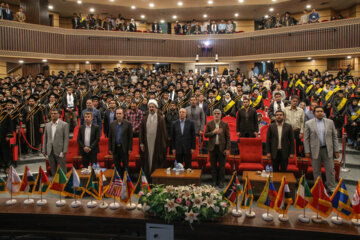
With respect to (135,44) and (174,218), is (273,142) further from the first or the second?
(135,44)

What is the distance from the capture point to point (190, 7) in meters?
18.5

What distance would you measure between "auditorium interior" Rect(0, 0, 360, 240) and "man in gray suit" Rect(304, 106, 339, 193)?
2 cm

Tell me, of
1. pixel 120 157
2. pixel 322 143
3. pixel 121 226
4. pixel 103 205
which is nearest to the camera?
pixel 121 226

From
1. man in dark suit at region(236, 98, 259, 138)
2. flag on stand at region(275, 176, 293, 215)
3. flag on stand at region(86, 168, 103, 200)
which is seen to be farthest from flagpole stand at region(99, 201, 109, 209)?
man in dark suit at region(236, 98, 259, 138)

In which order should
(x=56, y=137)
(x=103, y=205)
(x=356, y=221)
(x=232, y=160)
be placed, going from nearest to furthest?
1. (x=356, y=221)
2. (x=103, y=205)
3. (x=56, y=137)
4. (x=232, y=160)

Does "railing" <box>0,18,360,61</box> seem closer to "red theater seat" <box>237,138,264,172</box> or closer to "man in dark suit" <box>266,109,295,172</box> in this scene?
"red theater seat" <box>237,138,264,172</box>

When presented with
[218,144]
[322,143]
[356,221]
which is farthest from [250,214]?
[322,143]

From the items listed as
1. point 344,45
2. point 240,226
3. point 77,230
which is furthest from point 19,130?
point 344,45

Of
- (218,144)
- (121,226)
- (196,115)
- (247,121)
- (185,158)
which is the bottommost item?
(121,226)

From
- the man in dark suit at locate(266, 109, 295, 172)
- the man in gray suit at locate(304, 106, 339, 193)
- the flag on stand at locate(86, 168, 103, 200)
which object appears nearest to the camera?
the flag on stand at locate(86, 168, 103, 200)

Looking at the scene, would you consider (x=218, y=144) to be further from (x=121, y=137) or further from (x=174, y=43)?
(x=174, y=43)

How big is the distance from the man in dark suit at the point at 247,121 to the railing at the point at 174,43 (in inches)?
433

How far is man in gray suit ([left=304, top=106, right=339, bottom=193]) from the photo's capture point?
16.9ft

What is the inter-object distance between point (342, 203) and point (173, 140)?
346 cm
